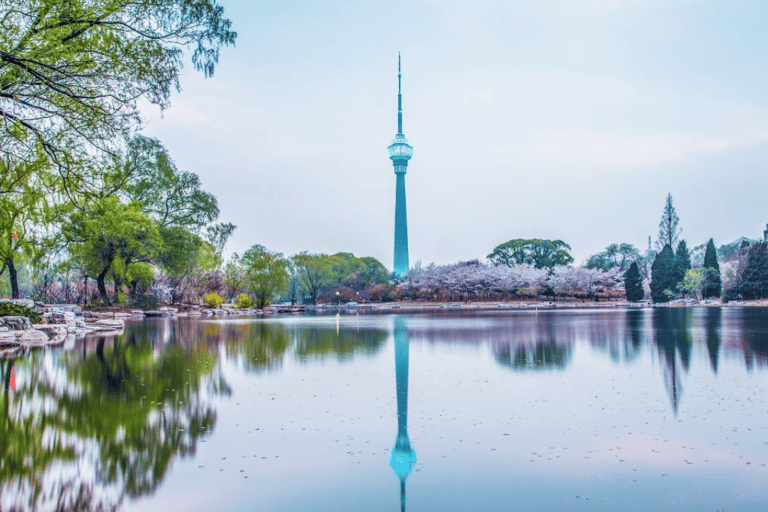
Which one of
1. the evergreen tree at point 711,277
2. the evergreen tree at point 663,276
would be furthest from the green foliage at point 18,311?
the evergreen tree at point 711,277

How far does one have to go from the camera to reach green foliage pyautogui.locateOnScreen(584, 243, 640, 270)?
93.9 m

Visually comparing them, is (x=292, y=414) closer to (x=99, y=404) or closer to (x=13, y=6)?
(x=99, y=404)

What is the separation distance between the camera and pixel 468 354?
51.1 feet

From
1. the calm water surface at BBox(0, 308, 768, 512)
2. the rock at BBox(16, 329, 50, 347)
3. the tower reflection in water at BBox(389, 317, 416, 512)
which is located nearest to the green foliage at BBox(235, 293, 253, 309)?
the rock at BBox(16, 329, 50, 347)

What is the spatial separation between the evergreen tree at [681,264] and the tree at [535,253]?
2197 centimetres

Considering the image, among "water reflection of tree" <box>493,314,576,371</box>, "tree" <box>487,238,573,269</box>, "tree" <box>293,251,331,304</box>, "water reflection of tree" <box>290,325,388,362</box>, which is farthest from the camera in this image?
"tree" <box>487,238,573,269</box>

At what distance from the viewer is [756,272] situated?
186ft

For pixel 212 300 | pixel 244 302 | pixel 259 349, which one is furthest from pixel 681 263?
pixel 259 349

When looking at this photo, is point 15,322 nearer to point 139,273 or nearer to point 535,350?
point 535,350

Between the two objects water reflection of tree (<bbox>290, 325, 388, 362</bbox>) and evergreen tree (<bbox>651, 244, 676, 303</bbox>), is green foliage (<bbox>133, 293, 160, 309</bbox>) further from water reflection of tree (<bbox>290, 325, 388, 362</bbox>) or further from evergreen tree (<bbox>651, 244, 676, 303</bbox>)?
evergreen tree (<bbox>651, 244, 676, 303</bbox>)

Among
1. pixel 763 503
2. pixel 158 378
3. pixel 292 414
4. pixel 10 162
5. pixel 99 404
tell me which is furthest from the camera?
pixel 158 378

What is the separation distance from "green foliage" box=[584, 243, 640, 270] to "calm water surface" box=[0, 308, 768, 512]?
278 feet

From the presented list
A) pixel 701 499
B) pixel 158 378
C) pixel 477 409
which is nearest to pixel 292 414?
pixel 477 409

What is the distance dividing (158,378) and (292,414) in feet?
14.6
